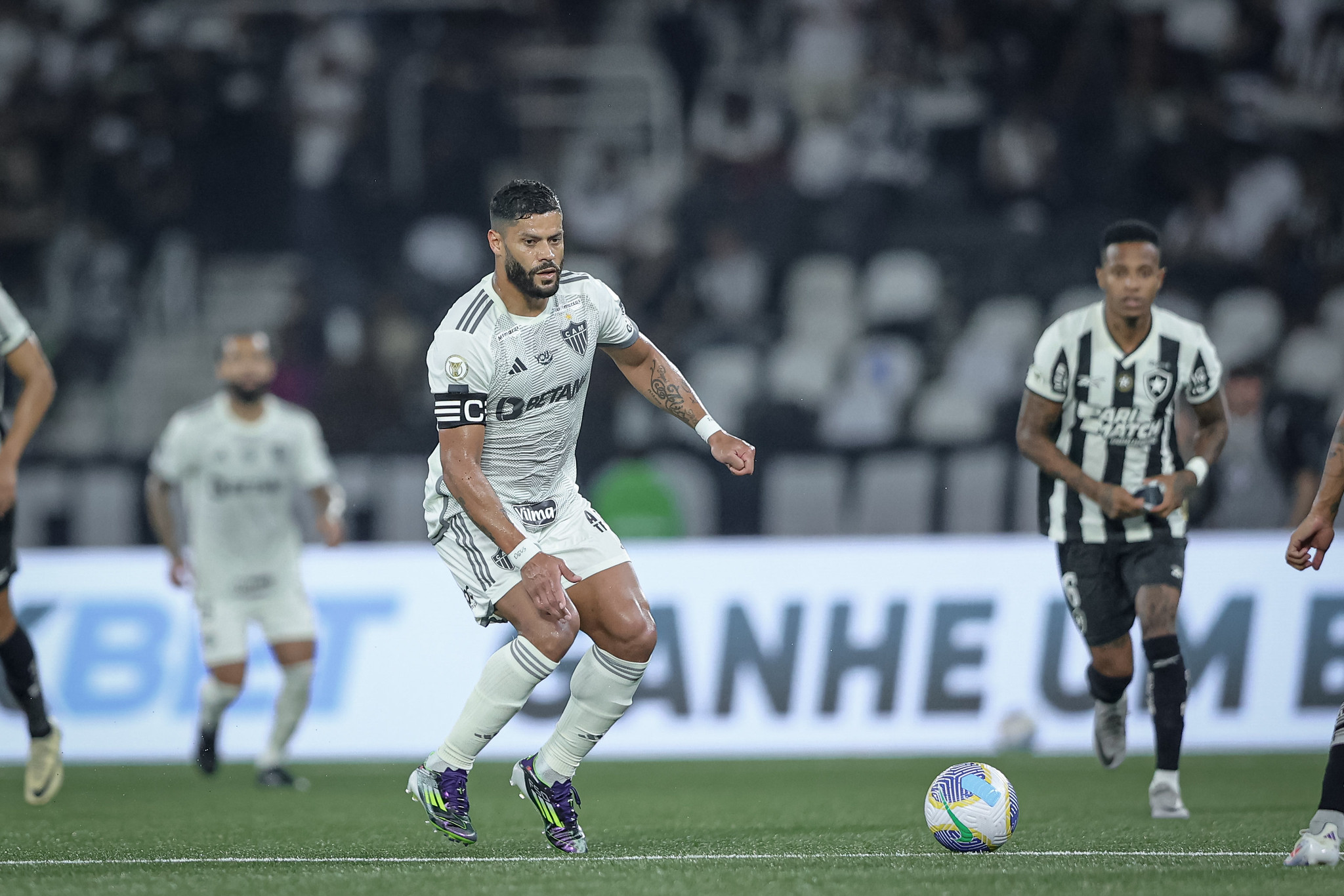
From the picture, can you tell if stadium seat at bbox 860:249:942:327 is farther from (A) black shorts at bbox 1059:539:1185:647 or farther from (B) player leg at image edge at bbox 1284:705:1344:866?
(B) player leg at image edge at bbox 1284:705:1344:866

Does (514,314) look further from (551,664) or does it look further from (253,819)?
(253,819)


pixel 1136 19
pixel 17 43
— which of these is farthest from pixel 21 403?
pixel 1136 19

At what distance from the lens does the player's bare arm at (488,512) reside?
5.28m

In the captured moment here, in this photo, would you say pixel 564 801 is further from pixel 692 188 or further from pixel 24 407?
pixel 692 188

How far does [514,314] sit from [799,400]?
7620 mm

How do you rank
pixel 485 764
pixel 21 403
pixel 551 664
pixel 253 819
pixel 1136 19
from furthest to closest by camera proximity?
1. pixel 1136 19
2. pixel 485 764
3. pixel 253 819
4. pixel 21 403
5. pixel 551 664

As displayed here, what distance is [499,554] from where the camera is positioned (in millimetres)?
5719

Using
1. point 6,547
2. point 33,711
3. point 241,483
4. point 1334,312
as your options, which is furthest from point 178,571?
point 1334,312

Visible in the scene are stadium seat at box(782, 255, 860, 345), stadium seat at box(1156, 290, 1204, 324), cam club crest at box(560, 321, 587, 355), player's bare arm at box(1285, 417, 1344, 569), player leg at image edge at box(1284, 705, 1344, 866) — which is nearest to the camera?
player leg at image edge at box(1284, 705, 1344, 866)

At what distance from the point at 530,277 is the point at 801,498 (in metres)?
6.99

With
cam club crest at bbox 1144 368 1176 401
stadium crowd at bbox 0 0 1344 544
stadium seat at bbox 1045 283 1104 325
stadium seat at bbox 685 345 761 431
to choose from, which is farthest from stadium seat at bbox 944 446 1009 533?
cam club crest at bbox 1144 368 1176 401

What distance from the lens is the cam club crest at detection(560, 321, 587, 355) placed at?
579 cm

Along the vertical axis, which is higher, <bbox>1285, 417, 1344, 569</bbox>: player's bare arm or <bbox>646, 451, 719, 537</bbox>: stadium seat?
<bbox>1285, 417, 1344, 569</bbox>: player's bare arm

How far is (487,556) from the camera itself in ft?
18.8
